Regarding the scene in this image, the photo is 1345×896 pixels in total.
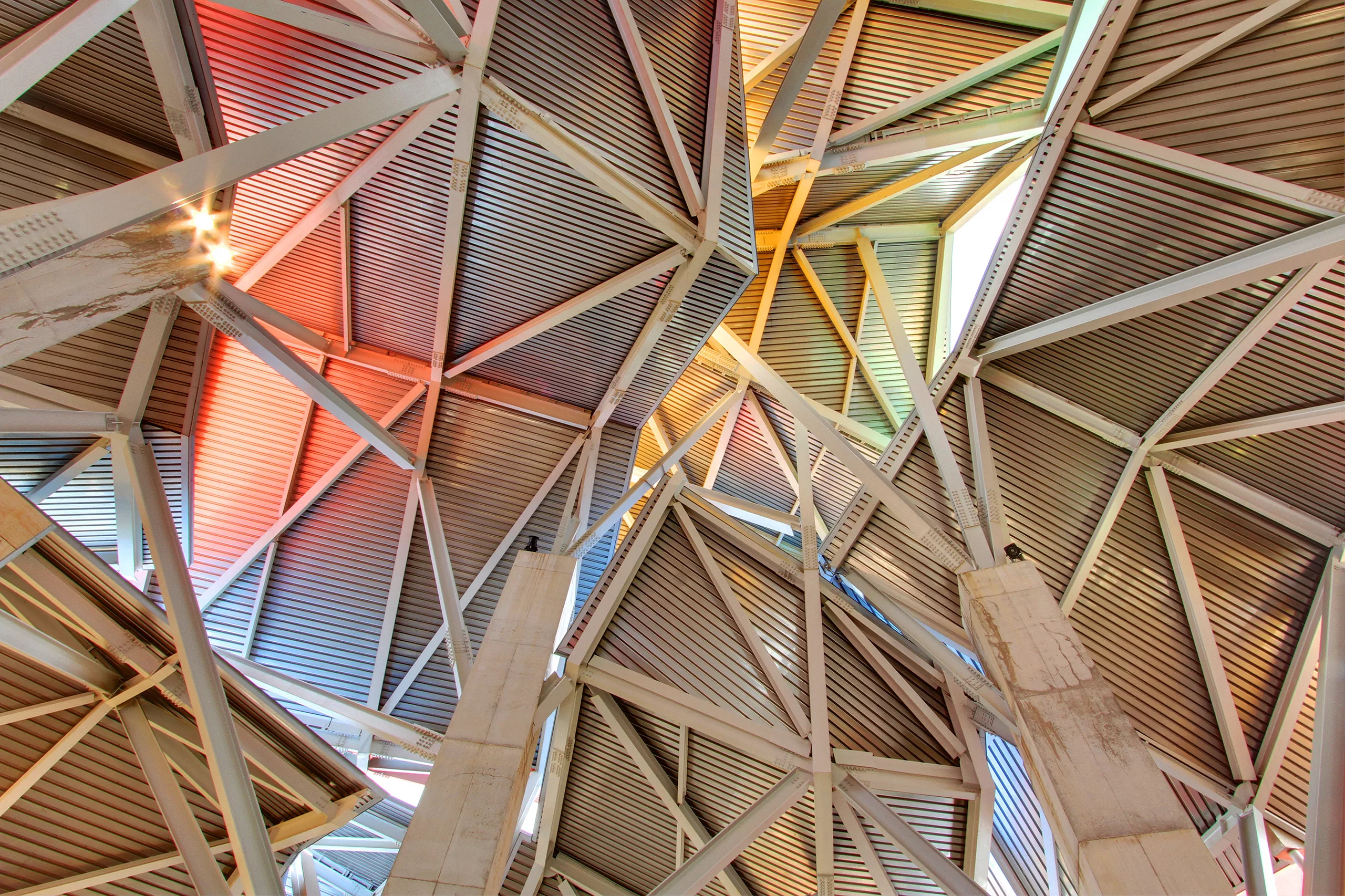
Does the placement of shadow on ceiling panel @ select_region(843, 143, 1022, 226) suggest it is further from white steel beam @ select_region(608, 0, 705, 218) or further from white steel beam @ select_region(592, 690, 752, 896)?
white steel beam @ select_region(592, 690, 752, 896)

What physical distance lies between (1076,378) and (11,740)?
1862cm

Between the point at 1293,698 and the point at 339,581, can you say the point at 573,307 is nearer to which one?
the point at 339,581

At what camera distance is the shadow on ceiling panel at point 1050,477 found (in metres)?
13.8

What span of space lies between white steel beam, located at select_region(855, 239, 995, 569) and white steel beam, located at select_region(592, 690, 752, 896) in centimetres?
748

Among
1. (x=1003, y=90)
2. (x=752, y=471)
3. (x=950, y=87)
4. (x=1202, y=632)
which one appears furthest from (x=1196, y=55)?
(x=752, y=471)

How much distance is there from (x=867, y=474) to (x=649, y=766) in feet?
24.4

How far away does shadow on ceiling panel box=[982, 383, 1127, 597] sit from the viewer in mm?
13750

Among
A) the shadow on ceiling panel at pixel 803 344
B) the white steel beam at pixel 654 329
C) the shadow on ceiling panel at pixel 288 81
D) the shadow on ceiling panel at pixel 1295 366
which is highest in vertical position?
the shadow on ceiling panel at pixel 803 344

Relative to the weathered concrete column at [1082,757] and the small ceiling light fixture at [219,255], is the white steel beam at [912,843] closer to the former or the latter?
the weathered concrete column at [1082,757]

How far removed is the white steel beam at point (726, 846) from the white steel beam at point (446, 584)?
19.7 feet

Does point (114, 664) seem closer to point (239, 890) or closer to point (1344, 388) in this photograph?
point (239, 890)

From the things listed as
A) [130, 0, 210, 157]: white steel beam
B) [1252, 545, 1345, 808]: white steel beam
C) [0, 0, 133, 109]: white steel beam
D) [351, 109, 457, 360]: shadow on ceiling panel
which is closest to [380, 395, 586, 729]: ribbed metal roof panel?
[351, 109, 457, 360]: shadow on ceiling panel

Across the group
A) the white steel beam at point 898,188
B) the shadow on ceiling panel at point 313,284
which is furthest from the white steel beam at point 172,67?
the white steel beam at point 898,188

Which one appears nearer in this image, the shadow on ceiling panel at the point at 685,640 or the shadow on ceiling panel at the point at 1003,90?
the shadow on ceiling panel at the point at 685,640
